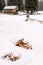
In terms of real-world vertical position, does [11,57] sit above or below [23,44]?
below

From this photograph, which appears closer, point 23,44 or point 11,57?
point 11,57

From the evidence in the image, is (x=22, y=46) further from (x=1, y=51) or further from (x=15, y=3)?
(x=15, y=3)

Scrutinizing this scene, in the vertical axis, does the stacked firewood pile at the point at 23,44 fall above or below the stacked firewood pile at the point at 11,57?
above

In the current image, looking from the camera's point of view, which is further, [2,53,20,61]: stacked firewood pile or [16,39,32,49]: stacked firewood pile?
[16,39,32,49]: stacked firewood pile

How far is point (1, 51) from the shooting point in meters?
10.9

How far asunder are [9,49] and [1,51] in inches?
21.3

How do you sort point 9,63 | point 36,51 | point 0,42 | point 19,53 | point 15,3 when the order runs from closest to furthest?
point 9,63 → point 19,53 → point 36,51 → point 0,42 → point 15,3

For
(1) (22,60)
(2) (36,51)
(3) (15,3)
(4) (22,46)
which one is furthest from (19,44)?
(3) (15,3)

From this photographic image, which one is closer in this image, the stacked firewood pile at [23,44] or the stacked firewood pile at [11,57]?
the stacked firewood pile at [11,57]

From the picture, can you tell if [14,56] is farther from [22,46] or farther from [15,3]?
[15,3]

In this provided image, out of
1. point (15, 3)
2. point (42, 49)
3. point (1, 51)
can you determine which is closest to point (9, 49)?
point (1, 51)

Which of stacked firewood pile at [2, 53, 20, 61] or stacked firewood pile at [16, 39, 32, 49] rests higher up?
stacked firewood pile at [16, 39, 32, 49]

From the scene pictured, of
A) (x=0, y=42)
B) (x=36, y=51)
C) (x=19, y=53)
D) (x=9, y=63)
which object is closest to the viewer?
(x=9, y=63)

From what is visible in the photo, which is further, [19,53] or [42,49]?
[42,49]
